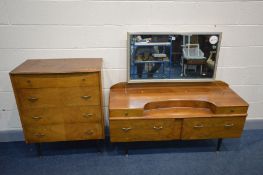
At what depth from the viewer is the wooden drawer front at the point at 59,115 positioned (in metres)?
1.85

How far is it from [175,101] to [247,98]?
1.04 meters

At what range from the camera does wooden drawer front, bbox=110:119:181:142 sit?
187cm

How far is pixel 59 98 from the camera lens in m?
1.81

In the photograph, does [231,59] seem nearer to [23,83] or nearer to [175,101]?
[175,101]

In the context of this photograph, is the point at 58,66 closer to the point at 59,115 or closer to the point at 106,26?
the point at 59,115

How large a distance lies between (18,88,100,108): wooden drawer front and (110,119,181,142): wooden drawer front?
29cm

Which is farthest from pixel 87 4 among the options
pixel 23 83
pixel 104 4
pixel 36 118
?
pixel 36 118

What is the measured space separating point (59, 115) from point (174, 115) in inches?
40.5

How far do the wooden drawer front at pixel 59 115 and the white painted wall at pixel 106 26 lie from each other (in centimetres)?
46

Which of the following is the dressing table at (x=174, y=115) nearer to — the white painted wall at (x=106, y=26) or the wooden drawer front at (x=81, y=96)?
the wooden drawer front at (x=81, y=96)

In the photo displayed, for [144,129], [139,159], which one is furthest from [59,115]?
[139,159]

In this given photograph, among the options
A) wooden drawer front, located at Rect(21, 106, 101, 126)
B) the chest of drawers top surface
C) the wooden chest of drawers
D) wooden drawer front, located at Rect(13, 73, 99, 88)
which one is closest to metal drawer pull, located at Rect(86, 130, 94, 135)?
the wooden chest of drawers

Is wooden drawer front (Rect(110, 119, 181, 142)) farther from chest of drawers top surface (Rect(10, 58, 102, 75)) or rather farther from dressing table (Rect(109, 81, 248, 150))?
chest of drawers top surface (Rect(10, 58, 102, 75))

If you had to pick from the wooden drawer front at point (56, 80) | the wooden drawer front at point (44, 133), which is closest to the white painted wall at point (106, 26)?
the wooden drawer front at point (56, 80)
